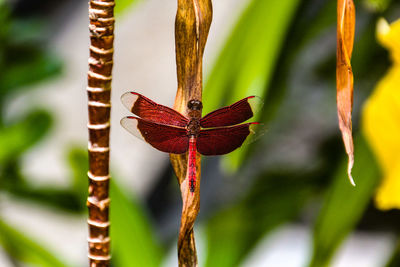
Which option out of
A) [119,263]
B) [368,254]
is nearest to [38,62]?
[119,263]

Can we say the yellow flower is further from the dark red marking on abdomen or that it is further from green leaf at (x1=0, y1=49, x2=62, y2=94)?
green leaf at (x1=0, y1=49, x2=62, y2=94)

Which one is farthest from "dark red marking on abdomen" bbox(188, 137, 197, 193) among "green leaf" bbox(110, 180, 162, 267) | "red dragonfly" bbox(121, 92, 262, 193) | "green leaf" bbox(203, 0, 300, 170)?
"green leaf" bbox(110, 180, 162, 267)

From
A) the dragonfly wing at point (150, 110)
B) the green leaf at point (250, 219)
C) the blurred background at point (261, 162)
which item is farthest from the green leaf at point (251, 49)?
the dragonfly wing at point (150, 110)

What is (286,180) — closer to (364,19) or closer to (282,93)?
(282,93)

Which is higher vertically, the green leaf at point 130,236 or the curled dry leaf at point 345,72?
the curled dry leaf at point 345,72

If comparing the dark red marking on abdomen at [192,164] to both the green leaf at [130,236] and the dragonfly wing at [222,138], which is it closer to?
the dragonfly wing at [222,138]

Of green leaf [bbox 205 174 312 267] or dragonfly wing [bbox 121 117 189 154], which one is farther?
green leaf [bbox 205 174 312 267]
